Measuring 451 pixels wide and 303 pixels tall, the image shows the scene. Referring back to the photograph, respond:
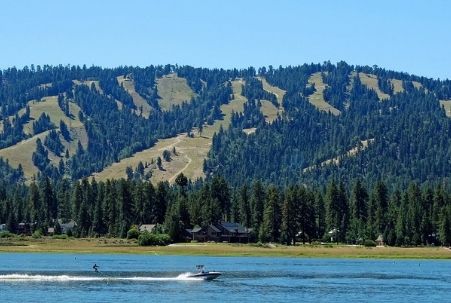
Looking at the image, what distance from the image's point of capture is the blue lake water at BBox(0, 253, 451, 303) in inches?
3797

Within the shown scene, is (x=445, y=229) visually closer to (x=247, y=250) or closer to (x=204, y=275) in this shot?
(x=247, y=250)

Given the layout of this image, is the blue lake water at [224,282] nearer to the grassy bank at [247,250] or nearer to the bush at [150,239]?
the grassy bank at [247,250]

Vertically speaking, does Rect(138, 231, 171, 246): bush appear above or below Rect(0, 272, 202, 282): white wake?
above

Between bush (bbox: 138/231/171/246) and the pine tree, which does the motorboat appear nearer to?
bush (bbox: 138/231/171/246)

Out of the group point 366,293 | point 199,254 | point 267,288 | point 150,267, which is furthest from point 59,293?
point 199,254

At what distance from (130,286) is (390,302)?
99.0 ft

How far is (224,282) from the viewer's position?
115 meters

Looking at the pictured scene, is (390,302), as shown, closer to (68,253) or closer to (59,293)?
(59,293)

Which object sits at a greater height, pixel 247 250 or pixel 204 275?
pixel 247 250

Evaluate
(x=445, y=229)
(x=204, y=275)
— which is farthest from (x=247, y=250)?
(x=204, y=275)

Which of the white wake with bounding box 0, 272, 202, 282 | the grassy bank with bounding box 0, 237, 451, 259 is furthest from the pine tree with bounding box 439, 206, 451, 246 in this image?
the white wake with bounding box 0, 272, 202, 282

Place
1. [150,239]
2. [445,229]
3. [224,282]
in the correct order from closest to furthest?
[224,282] < [445,229] < [150,239]

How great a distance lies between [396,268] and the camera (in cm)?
15050

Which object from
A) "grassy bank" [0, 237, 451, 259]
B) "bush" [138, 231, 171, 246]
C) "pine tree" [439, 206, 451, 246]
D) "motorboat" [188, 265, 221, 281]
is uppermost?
"pine tree" [439, 206, 451, 246]
